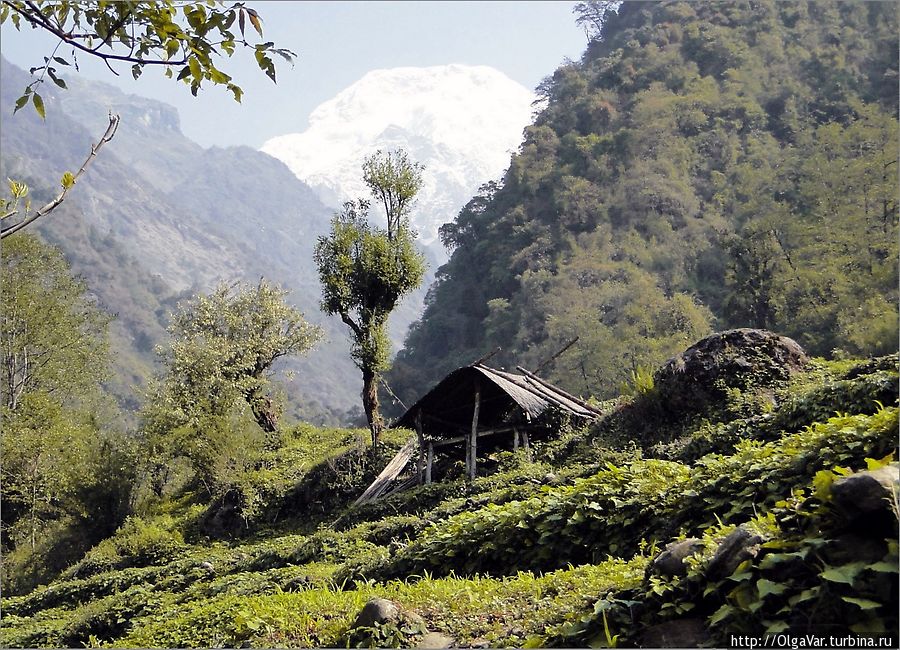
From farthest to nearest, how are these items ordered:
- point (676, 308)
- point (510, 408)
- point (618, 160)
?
point (618, 160) → point (676, 308) → point (510, 408)

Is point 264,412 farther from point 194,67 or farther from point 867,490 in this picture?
point 867,490

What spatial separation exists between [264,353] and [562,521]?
90.3 feet

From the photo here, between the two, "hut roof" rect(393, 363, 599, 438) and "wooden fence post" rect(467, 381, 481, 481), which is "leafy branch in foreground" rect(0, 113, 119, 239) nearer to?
"hut roof" rect(393, 363, 599, 438)

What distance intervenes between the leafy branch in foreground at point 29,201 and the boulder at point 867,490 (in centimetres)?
457

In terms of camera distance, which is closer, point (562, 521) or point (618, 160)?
point (562, 521)

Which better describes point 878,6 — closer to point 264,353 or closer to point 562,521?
point 264,353

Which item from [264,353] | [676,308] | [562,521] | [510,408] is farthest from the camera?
[676,308]

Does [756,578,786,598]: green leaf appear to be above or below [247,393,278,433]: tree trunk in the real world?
above

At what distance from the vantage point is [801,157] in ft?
197

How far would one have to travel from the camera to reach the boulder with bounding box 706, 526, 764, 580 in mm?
4594

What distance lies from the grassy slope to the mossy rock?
2.55ft

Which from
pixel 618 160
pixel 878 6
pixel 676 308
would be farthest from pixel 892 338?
pixel 878 6

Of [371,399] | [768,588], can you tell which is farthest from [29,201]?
[371,399]

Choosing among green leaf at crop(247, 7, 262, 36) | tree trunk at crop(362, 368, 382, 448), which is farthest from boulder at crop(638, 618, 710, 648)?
tree trunk at crop(362, 368, 382, 448)
